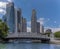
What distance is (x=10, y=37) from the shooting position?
140 m

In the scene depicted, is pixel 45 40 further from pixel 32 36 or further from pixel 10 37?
pixel 10 37

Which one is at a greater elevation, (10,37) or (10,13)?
(10,13)

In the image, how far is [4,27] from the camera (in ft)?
429

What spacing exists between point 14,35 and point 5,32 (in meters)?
14.6

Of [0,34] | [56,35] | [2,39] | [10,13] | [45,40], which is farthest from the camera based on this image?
[10,13]

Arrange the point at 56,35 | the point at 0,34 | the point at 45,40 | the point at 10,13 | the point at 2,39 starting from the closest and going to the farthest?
the point at 0,34, the point at 2,39, the point at 45,40, the point at 56,35, the point at 10,13

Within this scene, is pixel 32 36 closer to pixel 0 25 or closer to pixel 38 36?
pixel 38 36

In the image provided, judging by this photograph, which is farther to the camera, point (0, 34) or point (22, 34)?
point (22, 34)

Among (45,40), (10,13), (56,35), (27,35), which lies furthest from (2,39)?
(10,13)

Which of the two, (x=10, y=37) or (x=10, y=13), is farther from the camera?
(x=10, y=13)

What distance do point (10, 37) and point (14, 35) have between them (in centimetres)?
342

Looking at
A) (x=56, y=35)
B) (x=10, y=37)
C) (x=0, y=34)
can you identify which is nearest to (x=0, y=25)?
(x=0, y=34)

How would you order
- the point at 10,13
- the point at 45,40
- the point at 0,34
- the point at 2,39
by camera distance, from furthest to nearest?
the point at 10,13
the point at 45,40
the point at 2,39
the point at 0,34

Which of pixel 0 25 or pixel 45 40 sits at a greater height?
pixel 0 25
